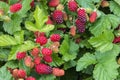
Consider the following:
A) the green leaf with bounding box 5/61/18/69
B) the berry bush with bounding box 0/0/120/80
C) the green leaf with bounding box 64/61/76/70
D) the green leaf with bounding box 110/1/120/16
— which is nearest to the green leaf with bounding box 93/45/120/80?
the berry bush with bounding box 0/0/120/80

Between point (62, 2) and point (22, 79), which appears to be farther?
point (62, 2)

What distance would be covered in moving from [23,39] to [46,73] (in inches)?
→ 6.6

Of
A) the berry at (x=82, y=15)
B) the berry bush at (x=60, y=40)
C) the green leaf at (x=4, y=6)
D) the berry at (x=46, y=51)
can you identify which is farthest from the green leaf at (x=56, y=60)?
the green leaf at (x=4, y=6)

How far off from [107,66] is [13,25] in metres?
0.44

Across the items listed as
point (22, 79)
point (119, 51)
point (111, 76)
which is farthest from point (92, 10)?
point (22, 79)

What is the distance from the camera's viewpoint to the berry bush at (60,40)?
1.43 meters

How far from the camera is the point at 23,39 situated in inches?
58.1

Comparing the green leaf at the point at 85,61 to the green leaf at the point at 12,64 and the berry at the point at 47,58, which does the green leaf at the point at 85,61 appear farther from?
the green leaf at the point at 12,64

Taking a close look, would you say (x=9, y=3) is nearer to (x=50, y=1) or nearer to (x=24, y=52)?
(x=50, y=1)

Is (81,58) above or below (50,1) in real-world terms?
below

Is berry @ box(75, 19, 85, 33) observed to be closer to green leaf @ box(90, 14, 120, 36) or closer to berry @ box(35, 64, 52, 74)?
green leaf @ box(90, 14, 120, 36)

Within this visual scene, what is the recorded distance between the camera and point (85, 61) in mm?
1512

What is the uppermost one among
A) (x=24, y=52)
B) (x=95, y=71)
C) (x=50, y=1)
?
(x=50, y=1)

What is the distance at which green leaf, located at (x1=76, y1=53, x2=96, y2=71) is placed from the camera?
150 centimetres
